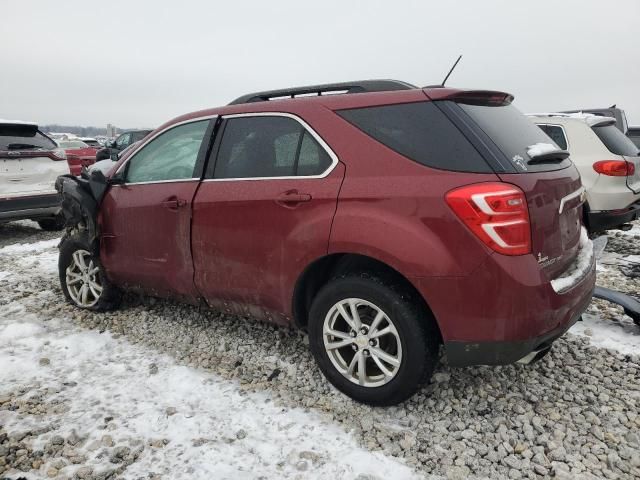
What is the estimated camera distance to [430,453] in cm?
228

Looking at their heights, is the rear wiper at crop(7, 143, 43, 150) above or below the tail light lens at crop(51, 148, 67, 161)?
above

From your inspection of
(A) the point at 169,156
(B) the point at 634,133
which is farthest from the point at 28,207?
(B) the point at 634,133

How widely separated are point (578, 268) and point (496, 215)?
2.67 feet

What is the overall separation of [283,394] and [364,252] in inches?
41.4

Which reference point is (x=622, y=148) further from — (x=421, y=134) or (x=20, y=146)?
(x=20, y=146)

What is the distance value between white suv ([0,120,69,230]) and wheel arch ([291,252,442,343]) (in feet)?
17.9

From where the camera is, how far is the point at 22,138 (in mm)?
6883

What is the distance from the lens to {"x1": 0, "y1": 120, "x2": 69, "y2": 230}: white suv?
21.6ft

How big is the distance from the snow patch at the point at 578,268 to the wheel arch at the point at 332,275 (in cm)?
64

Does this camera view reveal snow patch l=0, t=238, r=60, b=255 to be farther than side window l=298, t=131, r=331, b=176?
Yes

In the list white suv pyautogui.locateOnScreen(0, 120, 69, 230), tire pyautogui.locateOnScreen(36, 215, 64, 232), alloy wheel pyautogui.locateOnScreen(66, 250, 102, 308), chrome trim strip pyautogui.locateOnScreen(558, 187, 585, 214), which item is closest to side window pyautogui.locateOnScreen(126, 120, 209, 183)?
alloy wheel pyautogui.locateOnScreen(66, 250, 102, 308)

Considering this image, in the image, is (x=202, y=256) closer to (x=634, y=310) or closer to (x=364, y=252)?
(x=364, y=252)

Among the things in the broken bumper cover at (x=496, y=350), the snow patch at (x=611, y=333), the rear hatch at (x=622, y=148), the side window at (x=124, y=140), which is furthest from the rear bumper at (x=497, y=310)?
the side window at (x=124, y=140)

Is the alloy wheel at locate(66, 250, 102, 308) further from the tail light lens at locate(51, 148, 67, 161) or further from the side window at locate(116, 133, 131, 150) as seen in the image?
the side window at locate(116, 133, 131, 150)
